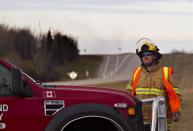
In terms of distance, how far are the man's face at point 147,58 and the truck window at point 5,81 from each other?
1.67m

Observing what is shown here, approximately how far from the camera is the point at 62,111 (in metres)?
6.56

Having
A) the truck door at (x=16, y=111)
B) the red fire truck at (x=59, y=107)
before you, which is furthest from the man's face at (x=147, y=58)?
the truck door at (x=16, y=111)

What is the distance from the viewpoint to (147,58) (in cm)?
723

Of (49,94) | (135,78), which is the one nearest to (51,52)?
(135,78)

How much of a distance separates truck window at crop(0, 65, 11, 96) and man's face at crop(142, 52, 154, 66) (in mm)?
1665

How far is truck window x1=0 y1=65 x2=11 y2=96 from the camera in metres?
6.43

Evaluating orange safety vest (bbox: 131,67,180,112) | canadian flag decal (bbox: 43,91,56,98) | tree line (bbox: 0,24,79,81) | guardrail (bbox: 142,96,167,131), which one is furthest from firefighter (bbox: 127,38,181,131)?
tree line (bbox: 0,24,79,81)

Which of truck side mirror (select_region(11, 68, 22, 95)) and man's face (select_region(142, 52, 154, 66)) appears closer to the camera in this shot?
truck side mirror (select_region(11, 68, 22, 95))

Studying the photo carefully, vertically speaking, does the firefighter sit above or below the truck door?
above

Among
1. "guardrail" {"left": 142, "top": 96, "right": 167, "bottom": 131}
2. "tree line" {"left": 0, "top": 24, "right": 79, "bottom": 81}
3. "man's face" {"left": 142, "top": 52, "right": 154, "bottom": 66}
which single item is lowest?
"guardrail" {"left": 142, "top": 96, "right": 167, "bottom": 131}

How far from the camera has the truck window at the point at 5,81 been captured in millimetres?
6430

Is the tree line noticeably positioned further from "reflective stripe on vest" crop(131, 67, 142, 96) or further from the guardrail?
the guardrail

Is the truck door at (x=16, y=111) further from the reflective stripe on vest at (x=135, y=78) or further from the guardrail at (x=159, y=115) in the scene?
the reflective stripe on vest at (x=135, y=78)

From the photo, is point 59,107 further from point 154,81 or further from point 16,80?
point 154,81
